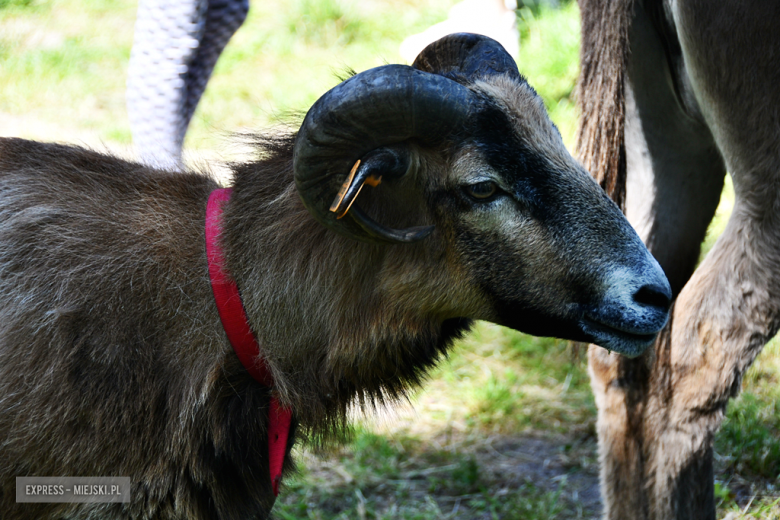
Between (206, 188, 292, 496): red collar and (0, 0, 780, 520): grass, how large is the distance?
0.51m

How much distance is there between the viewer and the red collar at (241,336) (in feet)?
8.87

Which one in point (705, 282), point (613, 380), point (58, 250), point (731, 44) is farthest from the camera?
point (613, 380)

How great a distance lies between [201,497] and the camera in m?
2.71

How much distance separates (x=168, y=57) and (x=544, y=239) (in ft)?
10.1

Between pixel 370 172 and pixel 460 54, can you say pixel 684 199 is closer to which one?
pixel 460 54

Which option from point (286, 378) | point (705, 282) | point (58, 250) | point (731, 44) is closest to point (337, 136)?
point (286, 378)

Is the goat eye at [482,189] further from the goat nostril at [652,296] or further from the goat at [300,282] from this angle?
the goat nostril at [652,296]

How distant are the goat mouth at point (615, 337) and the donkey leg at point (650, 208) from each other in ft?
3.20

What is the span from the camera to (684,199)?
373 centimetres

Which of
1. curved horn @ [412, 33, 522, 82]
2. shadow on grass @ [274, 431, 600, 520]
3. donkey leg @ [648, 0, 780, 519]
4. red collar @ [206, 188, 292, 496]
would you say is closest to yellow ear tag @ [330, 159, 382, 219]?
red collar @ [206, 188, 292, 496]

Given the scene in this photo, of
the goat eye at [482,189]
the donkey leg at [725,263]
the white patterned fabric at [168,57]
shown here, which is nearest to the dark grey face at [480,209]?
the goat eye at [482,189]

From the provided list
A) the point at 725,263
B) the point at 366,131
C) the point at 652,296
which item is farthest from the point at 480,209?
the point at 725,263

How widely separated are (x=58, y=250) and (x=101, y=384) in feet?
1.72

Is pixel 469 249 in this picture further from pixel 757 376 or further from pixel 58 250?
pixel 757 376
